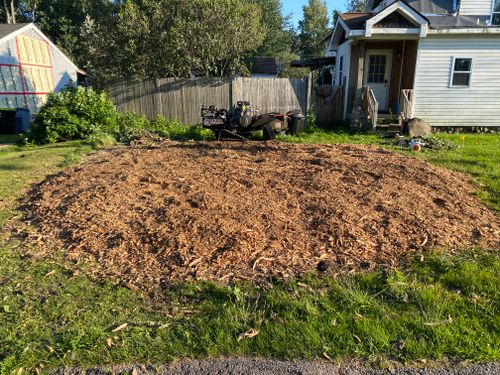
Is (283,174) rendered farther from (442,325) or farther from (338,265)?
(442,325)

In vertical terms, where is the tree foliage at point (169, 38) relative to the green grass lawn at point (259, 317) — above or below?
above

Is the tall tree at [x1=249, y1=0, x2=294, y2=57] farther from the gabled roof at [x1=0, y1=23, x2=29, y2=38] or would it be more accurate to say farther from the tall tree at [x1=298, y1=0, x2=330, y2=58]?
the gabled roof at [x1=0, y1=23, x2=29, y2=38]

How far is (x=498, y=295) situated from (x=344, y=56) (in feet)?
44.3

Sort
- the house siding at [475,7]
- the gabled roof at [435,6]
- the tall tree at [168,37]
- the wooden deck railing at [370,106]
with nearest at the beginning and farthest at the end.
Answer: the wooden deck railing at [370,106]
the house siding at [475,7]
the gabled roof at [435,6]
the tall tree at [168,37]

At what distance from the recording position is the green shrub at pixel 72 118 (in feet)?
38.0

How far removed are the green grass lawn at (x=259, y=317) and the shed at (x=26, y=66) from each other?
58.6 ft

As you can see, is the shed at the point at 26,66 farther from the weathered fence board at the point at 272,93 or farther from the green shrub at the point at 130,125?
the weathered fence board at the point at 272,93

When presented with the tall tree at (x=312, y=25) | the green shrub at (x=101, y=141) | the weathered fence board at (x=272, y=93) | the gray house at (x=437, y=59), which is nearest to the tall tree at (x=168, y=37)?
the weathered fence board at (x=272, y=93)

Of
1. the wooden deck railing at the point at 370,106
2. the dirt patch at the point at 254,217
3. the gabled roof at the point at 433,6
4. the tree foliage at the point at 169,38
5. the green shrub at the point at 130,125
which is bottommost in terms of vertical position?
the dirt patch at the point at 254,217

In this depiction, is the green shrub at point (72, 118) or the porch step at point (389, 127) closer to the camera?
the green shrub at point (72, 118)

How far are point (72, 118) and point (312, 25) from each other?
1885 inches

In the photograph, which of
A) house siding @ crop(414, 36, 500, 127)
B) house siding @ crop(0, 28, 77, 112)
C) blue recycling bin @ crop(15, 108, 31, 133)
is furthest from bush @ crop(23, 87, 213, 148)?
house siding @ crop(0, 28, 77, 112)

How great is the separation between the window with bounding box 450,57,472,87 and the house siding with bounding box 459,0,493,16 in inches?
76.9

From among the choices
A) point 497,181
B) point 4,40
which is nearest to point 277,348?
point 497,181
